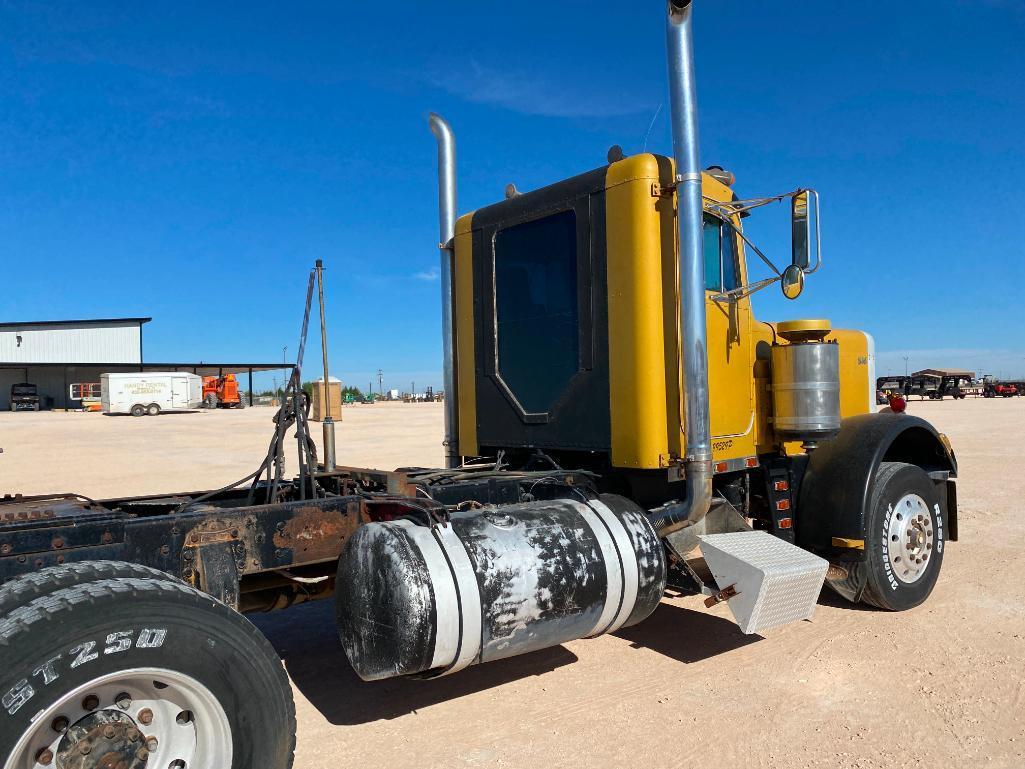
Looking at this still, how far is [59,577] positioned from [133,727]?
557 mm

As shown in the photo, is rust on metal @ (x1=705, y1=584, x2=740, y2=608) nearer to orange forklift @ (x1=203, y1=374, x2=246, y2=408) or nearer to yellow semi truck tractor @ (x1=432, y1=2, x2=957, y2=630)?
yellow semi truck tractor @ (x1=432, y1=2, x2=957, y2=630)

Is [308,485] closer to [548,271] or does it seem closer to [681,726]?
[548,271]

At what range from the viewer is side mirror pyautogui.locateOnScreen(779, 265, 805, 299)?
176 inches

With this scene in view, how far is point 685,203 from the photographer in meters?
4.39

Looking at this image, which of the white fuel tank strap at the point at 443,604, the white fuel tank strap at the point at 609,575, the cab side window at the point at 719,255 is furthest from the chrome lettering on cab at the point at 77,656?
the cab side window at the point at 719,255

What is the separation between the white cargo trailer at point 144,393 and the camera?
143ft

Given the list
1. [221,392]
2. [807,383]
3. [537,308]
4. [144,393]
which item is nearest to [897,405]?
[807,383]

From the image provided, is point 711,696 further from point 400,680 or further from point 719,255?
point 719,255

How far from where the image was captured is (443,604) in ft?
10.8

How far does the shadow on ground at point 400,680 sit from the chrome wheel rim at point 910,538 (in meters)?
1.32

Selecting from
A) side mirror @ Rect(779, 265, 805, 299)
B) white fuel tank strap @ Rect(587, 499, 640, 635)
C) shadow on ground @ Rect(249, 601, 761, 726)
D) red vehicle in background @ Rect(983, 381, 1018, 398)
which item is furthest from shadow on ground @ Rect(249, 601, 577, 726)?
red vehicle in background @ Rect(983, 381, 1018, 398)

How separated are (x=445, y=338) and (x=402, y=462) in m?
9.71

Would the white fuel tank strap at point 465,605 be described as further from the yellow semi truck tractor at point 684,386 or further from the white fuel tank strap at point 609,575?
the yellow semi truck tractor at point 684,386

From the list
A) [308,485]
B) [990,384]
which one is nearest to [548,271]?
[308,485]
